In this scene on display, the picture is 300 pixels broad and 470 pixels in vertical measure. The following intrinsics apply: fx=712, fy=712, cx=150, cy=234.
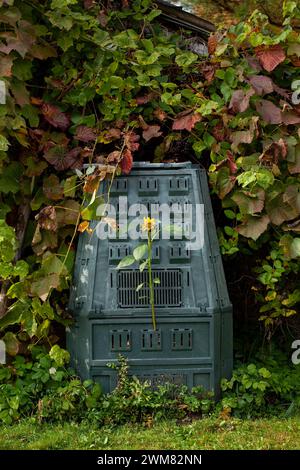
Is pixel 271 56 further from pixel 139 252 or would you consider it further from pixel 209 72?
pixel 139 252

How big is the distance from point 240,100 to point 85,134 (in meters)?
1.10

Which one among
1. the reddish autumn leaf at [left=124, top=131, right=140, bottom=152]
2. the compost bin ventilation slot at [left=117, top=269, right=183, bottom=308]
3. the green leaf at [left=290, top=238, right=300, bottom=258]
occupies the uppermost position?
the reddish autumn leaf at [left=124, top=131, right=140, bottom=152]

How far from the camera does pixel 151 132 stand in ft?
16.4

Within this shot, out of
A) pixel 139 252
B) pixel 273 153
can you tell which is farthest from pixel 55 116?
pixel 273 153

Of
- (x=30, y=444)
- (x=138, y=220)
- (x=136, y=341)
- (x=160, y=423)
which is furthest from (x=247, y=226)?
(x=30, y=444)

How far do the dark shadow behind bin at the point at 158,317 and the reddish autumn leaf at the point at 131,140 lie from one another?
381mm

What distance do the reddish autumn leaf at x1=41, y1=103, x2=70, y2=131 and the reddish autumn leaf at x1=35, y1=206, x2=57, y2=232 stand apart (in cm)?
68

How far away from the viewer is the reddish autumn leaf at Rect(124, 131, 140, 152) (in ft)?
15.7

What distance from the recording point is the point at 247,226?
4816mm

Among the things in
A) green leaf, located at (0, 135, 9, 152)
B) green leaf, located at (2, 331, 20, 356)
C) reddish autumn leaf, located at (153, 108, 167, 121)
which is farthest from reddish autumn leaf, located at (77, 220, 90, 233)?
reddish autumn leaf, located at (153, 108, 167, 121)

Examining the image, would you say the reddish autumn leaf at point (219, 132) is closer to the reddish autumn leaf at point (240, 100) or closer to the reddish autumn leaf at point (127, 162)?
the reddish autumn leaf at point (240, 100)

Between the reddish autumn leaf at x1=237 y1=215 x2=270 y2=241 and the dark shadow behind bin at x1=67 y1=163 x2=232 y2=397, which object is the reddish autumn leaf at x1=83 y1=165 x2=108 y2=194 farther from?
the reddish autumn leaf at x1=237 y1=215 x2=270 y2=241

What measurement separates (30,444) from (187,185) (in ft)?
6.28
